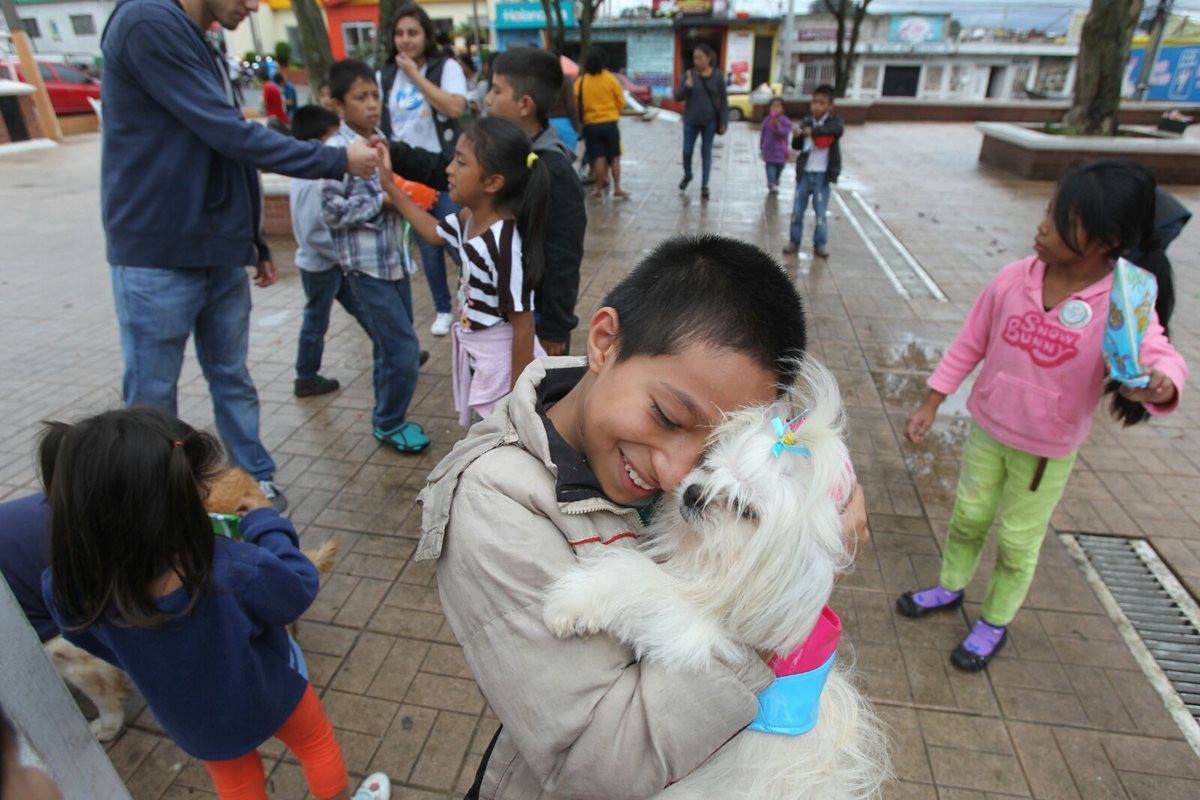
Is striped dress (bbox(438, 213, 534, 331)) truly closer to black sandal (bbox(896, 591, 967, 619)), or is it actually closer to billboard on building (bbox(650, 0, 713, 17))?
black sandal (bbox(896, 591, 967, 619))

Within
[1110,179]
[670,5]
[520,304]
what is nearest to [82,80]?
[520,304]

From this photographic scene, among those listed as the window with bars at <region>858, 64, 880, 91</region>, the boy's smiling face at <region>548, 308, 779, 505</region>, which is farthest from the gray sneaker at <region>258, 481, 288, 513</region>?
the window with bars at <region>858, 64, 880, 91</region>

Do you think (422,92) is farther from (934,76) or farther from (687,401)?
(934,76)

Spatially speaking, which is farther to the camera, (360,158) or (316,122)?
(316,122)

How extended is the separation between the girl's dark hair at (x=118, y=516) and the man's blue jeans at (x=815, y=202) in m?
7.76

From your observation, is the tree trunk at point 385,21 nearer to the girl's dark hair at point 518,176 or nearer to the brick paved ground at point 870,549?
the brick paved ground at point 870,549

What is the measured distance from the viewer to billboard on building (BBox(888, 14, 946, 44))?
44.5m

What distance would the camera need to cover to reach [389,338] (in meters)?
3.91

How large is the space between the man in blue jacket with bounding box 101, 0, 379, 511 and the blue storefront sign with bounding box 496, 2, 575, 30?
42.4m

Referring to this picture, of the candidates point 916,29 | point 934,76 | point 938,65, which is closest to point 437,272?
point 938,65

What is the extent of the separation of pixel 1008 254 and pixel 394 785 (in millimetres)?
8598

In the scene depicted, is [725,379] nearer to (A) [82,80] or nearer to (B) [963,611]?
(B) [963,611]

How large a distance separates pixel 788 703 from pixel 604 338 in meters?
0.68

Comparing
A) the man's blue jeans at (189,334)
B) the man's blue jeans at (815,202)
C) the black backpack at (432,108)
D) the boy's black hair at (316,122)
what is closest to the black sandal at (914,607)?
the man's blue jeans at (189,334)
